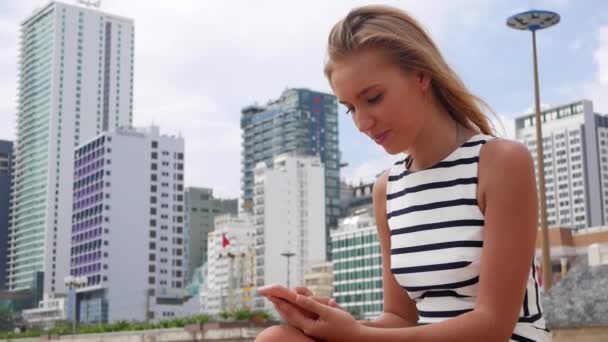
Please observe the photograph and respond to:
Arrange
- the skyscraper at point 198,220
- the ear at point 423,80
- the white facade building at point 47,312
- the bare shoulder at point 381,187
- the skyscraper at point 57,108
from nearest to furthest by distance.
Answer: the ear at point 423,80 → the bare shoulder at point 381,187 → the white facade building at point 47,312 → the skyscraper at point 57,108 → the skyscraper at point 198,220

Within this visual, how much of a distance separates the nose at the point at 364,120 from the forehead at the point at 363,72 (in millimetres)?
41

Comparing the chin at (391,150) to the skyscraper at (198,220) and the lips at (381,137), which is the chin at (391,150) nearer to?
the lips at (381,137)

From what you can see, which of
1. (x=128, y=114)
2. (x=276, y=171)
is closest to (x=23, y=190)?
(x=128, y=114)

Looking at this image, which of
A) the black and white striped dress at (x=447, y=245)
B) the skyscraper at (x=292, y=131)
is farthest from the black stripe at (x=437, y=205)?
the skyscraper at (x=292, y=131)

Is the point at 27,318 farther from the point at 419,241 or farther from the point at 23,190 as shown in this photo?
the point at 419,241

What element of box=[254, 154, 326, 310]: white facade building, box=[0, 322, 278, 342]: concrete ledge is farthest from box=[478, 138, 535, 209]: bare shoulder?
box=[254, 154, 326, 310]: white facade building

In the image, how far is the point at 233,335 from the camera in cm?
1576

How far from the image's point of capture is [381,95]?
1.88 meters

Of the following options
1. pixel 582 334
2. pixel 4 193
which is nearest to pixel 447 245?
pixel 582 334

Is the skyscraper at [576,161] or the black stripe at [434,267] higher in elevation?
the skyscraper at [576,161]

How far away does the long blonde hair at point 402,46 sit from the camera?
6.23ft

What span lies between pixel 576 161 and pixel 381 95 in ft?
430

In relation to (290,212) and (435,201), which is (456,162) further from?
(290,212)

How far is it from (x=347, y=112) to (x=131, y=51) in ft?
423
